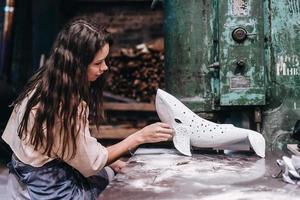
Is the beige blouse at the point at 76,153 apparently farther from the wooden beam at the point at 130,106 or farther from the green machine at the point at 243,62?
the wooden beam at the point at 130,106

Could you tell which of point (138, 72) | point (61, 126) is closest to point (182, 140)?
point (61, 126)

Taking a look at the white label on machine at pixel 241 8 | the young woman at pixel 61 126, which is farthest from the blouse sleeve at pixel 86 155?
the white label on machine at pixel 241 8

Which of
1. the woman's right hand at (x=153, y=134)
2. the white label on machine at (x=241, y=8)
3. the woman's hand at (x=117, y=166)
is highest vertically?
the white label on machine at (x=241, y=8)

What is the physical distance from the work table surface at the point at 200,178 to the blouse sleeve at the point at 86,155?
100mm

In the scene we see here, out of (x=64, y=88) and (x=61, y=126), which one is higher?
(x=64, y=88)

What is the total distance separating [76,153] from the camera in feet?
6.16

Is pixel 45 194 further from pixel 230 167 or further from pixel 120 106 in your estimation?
pixel 120 106

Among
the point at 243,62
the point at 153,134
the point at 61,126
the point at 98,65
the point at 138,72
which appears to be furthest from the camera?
the point at 138,72

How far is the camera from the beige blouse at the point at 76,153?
74.0 inches

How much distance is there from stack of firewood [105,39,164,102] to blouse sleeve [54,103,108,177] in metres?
3.85

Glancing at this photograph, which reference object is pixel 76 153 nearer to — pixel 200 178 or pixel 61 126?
pixel 61 126

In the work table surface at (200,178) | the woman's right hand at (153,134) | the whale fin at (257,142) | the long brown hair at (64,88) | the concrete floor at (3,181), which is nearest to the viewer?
the work table surface at (200,178)

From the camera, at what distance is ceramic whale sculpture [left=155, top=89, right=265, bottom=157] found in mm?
2301

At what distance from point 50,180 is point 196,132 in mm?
735
